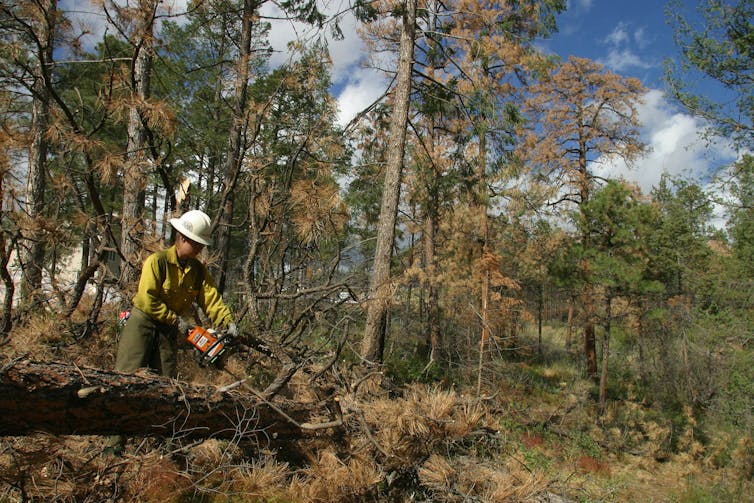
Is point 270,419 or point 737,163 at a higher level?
point 737,163

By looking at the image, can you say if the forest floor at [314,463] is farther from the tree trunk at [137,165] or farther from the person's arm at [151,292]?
the tree trunk at [137,165]

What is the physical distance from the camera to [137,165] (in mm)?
5418

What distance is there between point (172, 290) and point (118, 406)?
131 cm

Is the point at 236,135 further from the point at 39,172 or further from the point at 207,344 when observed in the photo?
the point at 207,344

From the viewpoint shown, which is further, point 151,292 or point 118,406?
point 151,292

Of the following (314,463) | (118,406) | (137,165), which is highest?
(137,165)

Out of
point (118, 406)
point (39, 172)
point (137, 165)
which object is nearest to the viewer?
point (118, 406)

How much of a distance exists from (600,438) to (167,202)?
39.1ft

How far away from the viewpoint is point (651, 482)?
1011cm

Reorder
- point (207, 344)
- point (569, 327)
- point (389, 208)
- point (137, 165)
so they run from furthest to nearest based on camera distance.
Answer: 1. point (569, 327)
2. point (389, 208)
3. point (137, 165)
4. point (207, 344)

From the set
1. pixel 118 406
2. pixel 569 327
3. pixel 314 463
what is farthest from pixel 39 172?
pixel 569 327

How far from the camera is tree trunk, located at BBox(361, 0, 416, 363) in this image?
281 inches

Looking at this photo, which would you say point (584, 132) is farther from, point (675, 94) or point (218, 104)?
point (218, 104)

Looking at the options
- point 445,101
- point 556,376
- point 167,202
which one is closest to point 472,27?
point 445,101
